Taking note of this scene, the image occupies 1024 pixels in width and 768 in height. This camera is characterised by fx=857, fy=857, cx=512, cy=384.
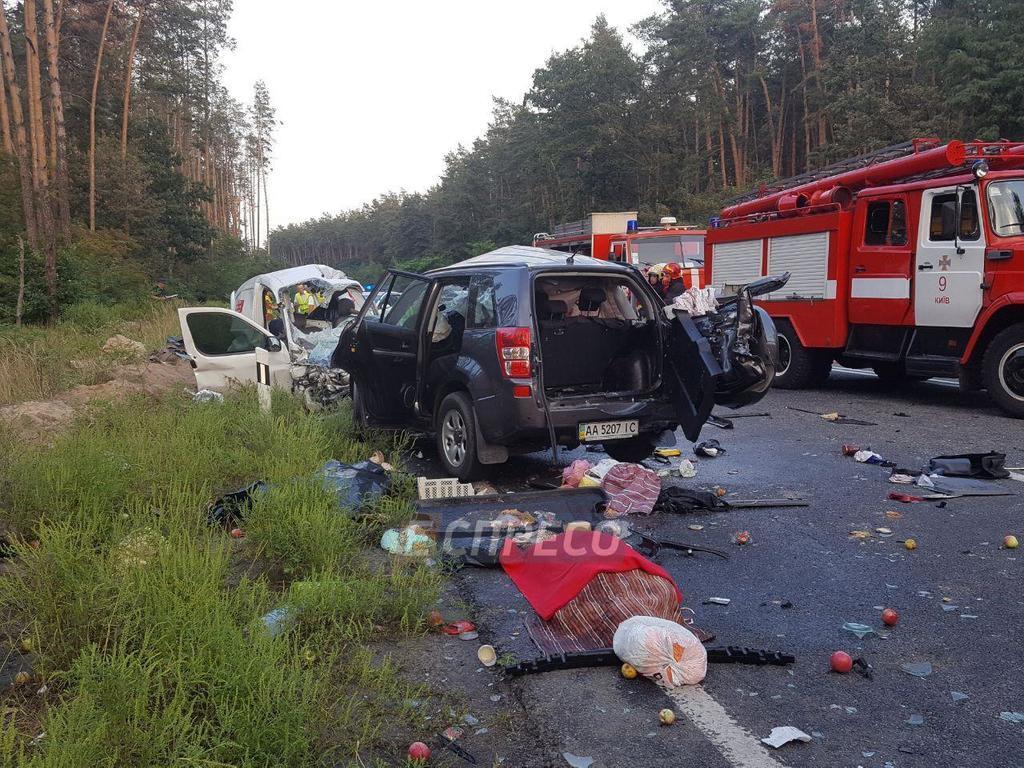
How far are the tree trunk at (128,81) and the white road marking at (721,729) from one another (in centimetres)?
3882

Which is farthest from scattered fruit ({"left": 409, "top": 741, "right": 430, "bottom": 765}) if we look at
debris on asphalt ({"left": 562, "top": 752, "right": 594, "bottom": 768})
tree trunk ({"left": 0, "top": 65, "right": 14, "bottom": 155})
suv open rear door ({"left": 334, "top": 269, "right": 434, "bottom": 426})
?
tree trunk ({"left": 0, "top": 65, "right": 14, "bottom": 155})

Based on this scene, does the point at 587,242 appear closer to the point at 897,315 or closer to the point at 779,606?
the point at 897,315

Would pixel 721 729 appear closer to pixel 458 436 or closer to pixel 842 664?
pixel 842 664

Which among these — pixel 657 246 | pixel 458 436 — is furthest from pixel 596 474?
pixel 657 246

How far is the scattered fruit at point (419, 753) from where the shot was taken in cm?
283

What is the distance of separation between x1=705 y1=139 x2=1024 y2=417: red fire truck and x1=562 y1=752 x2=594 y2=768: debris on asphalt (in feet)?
26.2

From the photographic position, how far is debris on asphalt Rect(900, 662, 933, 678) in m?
3.51

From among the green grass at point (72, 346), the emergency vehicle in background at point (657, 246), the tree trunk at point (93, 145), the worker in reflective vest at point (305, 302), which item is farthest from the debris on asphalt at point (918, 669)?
the tree trunk at point (93, 145)

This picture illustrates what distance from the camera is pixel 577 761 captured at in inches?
114

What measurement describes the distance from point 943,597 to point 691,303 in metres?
2.88

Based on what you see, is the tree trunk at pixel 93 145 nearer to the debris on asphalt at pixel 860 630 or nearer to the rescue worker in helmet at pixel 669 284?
the rescue worker in helmet at pixel 669 284

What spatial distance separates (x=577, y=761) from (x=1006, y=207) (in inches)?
345

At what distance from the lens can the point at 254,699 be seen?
293 centimetres

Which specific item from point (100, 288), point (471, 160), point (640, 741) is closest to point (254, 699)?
point (640, 741)
